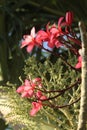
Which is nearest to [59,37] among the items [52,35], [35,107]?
[52,35]

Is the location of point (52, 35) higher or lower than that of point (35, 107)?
higher

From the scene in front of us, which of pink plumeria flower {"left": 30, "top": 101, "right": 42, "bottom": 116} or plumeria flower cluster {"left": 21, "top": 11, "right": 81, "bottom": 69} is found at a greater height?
plumeria flower cluster {"left": 21, "top": 11, "right": 81, "bottom": 69}

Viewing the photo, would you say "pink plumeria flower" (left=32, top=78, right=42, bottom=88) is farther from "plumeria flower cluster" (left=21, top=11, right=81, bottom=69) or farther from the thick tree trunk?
the thick tree trunk

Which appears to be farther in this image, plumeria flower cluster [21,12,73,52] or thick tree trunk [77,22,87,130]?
plumeria flower cluster [21,12,73,52]

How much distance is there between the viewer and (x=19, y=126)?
833 mm

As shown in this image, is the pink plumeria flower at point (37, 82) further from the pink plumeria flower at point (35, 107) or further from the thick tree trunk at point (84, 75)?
the thick tree trunk at point (84, 75)

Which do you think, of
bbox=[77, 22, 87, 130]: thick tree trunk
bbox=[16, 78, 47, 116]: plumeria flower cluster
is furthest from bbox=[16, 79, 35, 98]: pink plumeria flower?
bbox=[77, 22, 87, 130]: thick tree trunk

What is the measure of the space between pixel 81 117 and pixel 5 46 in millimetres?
1433

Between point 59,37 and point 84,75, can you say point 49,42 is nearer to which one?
point 59,37

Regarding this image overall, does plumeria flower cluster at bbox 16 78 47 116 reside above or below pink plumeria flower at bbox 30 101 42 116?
above

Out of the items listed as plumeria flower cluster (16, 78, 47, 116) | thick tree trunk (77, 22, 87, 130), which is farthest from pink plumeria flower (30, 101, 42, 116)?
thick tree trunk (77, 22, 87, 130)

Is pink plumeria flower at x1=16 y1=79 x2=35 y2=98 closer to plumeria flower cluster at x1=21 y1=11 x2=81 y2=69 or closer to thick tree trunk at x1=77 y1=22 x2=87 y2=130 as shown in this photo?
plumeria flower cluster at x1=21 y1=11 x2=81 y2=69

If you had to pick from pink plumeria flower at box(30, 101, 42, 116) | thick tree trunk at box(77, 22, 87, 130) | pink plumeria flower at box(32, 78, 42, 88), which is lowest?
pink plumeria flower at box(30, 101, 42, 116)

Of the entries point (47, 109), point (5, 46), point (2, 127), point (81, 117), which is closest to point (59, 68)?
point (47, 109)
